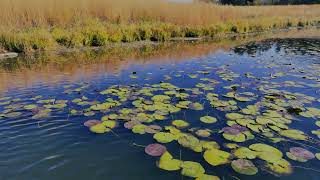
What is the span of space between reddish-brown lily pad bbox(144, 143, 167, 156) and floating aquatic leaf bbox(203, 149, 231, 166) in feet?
1.27

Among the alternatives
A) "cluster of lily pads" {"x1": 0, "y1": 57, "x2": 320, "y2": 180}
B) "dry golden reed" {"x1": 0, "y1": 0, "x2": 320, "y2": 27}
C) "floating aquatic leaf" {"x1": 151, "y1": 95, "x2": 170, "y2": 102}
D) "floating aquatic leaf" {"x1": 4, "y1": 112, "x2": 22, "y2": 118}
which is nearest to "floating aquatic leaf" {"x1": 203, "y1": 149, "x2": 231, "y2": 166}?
"cluster of lily pads" {"x1": 0, "y1": 57, "x2": 320, "y2": 180}

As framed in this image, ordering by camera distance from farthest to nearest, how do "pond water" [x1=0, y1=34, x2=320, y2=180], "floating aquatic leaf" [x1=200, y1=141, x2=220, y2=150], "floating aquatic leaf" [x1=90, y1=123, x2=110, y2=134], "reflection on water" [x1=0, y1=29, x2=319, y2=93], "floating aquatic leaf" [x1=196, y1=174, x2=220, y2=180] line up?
"reflection on water" [x1=0, y1=29, x2=319, y2=93]
"floating aquatic leaf" [x1=90, y1=123, x2=110, y2=134]
"floating aquatic leaf" [x1=200, y1=141, x2=220, y2=150]
"pond water" [x1=0, y1=34, x2=320, y2=180]
"floating aquatic leaf" [x1=196, y1=174, x2=220, y2=180]

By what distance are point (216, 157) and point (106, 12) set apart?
32.6 feet

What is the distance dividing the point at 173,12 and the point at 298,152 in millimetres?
11283

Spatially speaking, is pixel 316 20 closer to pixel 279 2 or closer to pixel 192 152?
pixel 279 2

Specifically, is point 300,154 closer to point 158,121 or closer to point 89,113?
point 158,121

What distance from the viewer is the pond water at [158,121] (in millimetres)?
2672

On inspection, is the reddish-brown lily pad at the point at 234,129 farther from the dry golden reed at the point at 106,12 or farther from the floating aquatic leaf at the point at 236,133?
the dry golden reed at the point at 106,12

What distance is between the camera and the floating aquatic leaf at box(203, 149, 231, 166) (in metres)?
2.68

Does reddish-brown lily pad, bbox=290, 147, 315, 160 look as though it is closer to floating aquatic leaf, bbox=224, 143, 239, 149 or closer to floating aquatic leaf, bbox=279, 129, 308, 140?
floating aquatic leaf, bbox=279, 129, 308, 140

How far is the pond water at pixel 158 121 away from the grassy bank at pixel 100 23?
111 inches

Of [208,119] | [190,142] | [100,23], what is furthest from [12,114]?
[100,23]

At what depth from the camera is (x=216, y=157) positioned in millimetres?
2732

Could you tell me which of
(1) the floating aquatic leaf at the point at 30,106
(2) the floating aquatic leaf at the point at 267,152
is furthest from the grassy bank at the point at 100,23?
(2) the floating aquatic leaf at the point at 267,152
